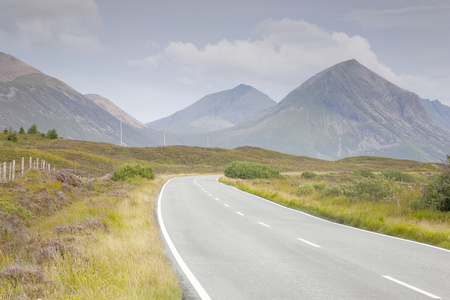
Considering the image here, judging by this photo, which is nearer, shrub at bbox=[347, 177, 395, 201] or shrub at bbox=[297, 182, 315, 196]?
shrub at bbox=[347, 177, 395, 201]

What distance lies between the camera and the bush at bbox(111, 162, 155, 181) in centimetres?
3488

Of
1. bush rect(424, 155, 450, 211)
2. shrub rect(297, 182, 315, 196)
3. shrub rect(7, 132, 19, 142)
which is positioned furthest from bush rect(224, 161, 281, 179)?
shrub rect(7, 132, 19, 142)

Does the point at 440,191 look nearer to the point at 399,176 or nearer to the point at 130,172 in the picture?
the point at 130,172

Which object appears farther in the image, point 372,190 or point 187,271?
point 372,190

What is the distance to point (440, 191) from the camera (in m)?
13.4

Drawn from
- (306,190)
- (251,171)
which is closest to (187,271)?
(306,190)

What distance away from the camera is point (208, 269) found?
25.0 feet

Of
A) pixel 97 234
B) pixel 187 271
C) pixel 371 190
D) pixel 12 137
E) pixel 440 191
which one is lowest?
pixel 187 271

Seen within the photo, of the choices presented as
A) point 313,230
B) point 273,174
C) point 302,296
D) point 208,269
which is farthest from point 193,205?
point 273,174

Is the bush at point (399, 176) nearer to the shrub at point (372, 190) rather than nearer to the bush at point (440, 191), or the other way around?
the shrub at point (372, 190)

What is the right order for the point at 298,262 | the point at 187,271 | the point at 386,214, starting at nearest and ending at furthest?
the point at 187,271 < the point at 298,262 < the point at 386,214

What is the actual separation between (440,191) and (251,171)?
34019mm

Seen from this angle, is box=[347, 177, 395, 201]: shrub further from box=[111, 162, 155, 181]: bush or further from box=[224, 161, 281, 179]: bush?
box=[224, 161, 281, 179]: bush

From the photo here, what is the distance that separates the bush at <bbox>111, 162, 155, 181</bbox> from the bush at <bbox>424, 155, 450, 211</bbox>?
1042 inches
